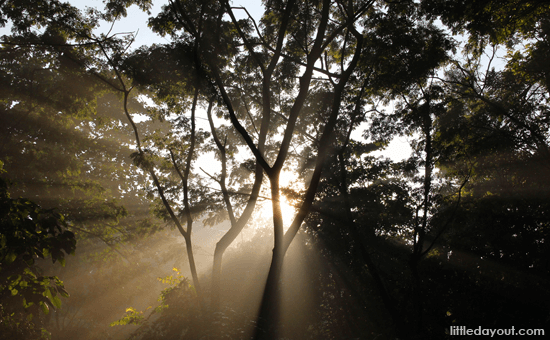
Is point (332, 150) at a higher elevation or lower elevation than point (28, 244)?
higher

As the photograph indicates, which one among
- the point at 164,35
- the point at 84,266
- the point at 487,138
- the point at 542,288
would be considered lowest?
the point at 84,266

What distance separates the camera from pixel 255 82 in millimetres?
10320

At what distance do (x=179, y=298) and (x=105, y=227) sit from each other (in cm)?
638

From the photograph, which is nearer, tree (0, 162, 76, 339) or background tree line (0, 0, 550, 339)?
tree (0, 162, 76, 339)

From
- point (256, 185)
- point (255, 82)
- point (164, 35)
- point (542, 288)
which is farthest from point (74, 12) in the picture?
point (542, 288)

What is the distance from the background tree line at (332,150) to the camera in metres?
7.20

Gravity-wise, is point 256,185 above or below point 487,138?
below

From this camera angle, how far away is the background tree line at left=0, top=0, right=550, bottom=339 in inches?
284

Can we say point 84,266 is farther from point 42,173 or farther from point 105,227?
point 42,173

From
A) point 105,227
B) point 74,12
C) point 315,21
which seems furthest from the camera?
point 105,227

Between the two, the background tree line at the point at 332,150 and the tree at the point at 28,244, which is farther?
the background tree line at the point at 332,150

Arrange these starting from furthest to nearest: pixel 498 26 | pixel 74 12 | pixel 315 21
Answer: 1. pixel 315 21
2. pixel 74 12
3. pixel 498 26

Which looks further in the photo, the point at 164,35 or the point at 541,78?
the point at 164,35

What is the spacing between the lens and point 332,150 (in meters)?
11.1
